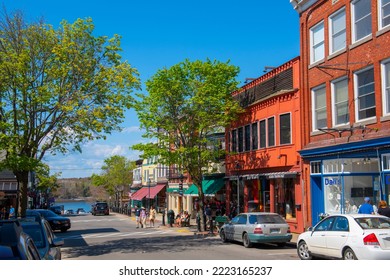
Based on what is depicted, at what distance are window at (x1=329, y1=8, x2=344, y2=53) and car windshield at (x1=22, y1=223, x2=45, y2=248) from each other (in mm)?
15437

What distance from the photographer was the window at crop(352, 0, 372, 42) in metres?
19.2

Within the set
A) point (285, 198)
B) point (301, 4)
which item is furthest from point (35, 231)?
point (301, 4)

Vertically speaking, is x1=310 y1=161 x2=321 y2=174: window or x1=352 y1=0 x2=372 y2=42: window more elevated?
x1=352 y1=0 x2=372 y2=42: window

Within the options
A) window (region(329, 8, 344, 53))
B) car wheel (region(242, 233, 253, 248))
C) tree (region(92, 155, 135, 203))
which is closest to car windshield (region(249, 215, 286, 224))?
car wheel (region(242, 233, 253, 248))

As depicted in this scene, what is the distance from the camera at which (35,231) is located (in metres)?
11.1

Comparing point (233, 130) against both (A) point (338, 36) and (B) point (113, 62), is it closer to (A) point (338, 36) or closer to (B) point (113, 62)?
(A) point (338, 36)

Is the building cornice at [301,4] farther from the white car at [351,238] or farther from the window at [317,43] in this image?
the white car at [351,238]

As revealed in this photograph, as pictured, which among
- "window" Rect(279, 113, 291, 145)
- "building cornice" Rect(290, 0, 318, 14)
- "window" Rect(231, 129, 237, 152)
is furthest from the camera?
"window" Rect(231, 129, 237, 152)

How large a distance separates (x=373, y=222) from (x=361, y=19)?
10.8m

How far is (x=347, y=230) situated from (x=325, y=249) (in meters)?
1.08

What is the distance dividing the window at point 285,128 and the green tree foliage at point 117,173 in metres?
55.7

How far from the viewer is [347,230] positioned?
12.1m

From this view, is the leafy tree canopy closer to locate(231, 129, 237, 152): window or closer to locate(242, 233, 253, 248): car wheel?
locate(231, 129, 237, 152): window
